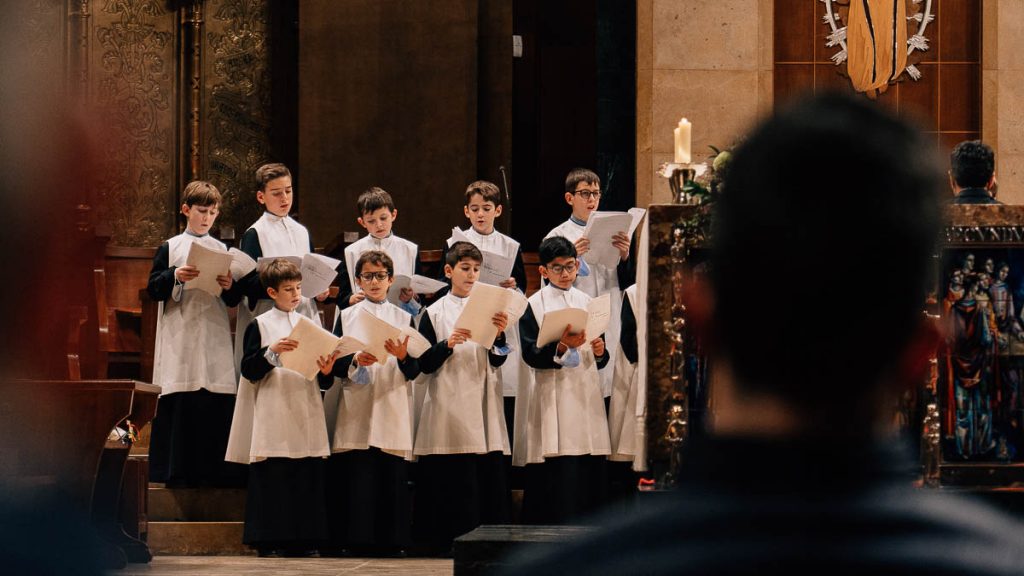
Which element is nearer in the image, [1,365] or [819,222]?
[819,222]

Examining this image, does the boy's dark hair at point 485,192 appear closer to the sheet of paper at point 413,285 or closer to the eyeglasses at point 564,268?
the sheet of paper at point 413,285

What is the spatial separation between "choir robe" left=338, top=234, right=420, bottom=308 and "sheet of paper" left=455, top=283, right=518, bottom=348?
848 mm

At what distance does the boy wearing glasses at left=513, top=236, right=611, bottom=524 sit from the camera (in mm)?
7305

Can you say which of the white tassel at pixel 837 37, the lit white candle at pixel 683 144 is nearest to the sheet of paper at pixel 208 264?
the lit white candle at pixel 683 144

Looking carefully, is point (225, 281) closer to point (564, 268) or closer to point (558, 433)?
point (564, 268)

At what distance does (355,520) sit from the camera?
23.1 ft

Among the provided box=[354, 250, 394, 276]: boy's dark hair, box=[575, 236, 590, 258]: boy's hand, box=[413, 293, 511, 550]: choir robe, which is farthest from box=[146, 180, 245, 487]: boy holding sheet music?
box=[575, 236, 590, 258]: boy's hand

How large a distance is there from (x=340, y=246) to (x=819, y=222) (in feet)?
24.5

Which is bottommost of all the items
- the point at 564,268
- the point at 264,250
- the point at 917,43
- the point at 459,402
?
the point at 459,402

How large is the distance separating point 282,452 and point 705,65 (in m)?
4.76

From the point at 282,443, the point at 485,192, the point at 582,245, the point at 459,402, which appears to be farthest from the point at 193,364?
the point at 582,245

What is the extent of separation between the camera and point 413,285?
7.49 m

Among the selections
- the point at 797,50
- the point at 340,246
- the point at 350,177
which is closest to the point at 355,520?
the point at 340,246

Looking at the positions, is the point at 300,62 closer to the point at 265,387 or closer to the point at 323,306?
the point at 323,306
